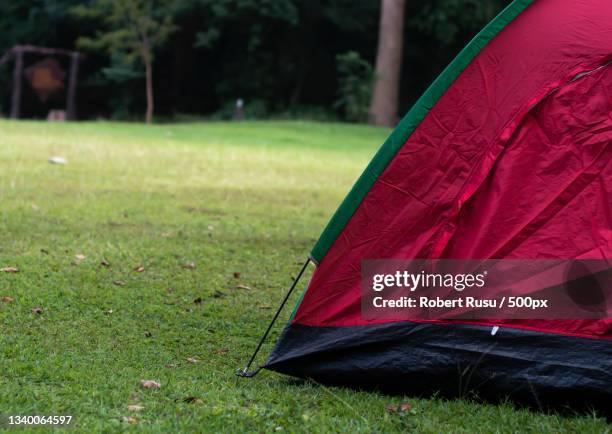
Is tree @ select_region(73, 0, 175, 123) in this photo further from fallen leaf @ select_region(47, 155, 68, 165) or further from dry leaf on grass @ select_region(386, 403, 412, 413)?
dry leaf on grass @ select_region(386, 403, 412, 413)

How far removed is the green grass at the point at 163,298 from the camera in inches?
167

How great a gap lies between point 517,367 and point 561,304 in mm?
384

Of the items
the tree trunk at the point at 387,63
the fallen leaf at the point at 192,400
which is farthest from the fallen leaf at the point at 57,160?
the tree trunk at the point at 387,63

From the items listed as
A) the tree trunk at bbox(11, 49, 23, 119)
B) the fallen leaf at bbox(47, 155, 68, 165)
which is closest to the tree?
the tree trunk at bbox(11, 49, 23, 119)

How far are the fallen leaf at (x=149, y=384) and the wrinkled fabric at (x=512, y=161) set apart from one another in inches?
30.8

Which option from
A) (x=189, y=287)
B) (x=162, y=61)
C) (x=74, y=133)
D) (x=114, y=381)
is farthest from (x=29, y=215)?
(x=162, y=61)

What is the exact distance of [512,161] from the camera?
4703mm

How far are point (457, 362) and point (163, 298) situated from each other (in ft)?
8.75

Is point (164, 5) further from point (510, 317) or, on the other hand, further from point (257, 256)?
point (510, 317)

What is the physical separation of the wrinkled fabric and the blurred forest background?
26.0 m

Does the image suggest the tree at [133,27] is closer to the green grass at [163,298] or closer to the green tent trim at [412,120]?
the green grass at [163,298]

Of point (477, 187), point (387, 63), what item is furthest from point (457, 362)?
point (387, 63)

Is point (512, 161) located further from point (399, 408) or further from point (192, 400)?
point (192, 400)

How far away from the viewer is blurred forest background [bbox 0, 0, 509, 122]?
31.9 meters
